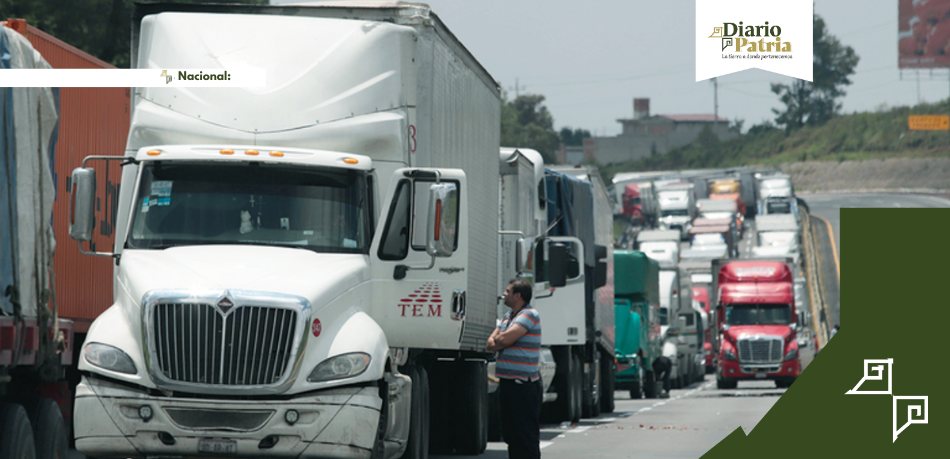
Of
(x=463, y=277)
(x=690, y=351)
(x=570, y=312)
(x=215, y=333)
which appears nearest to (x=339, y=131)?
(x=463, y=277)

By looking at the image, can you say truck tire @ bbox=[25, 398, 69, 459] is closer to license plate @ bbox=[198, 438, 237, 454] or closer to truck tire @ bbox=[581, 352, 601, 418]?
license plate @ bbox=[198, 438, 237, 454]

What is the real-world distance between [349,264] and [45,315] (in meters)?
2.25

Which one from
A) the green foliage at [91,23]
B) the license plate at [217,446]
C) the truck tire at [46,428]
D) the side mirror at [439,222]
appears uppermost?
the green foliage at [91,23]

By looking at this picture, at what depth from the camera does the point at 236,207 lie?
424 inches

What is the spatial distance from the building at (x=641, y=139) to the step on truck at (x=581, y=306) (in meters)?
147

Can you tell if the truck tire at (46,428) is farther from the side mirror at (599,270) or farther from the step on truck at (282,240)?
the side mirror at (599,270)

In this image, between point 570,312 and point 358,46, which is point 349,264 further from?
point 570,312

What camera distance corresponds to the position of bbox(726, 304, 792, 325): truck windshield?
126ft

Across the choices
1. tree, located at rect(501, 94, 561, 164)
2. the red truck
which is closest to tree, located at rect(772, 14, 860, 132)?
tree, located at rect(501, 94, 561, 164)

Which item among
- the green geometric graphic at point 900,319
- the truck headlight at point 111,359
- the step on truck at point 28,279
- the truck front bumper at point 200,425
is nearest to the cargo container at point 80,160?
the step on truck at point 28,279

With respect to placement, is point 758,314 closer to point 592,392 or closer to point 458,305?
point 592,392

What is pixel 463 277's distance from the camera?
11719 mm

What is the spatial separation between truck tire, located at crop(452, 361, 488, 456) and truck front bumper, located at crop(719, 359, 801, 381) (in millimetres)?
23880

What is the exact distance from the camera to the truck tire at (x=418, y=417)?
39.3ft
